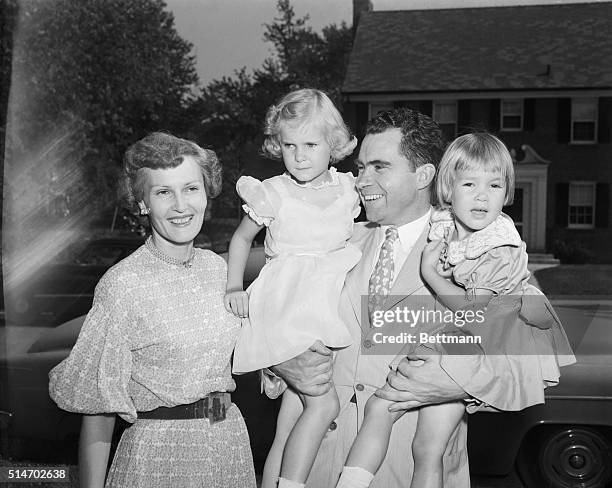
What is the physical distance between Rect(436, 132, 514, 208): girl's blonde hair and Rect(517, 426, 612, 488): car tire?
155 centimetres

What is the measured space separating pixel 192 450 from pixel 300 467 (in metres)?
0.30

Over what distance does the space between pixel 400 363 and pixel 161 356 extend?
651 mm

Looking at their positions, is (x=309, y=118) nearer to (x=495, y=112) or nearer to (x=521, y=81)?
(x=495, y=112)

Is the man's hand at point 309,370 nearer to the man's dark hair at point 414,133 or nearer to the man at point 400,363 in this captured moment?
the man at point 400,363

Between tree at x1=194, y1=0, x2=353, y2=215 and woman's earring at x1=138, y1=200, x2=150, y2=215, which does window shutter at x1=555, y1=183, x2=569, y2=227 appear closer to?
tree at x1=194, y1=0, x2=353, y2=215

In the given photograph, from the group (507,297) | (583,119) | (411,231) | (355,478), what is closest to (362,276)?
(411,231)

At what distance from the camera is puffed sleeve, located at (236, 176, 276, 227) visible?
2100mm

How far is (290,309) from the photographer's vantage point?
205 centimetres

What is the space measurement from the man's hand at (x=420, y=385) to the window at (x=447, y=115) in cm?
105

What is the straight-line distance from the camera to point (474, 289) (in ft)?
6.37

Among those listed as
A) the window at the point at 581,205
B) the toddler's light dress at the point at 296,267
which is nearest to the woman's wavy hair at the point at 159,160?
the toddler's light dress at the point at 296,267

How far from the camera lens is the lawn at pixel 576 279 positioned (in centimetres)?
309

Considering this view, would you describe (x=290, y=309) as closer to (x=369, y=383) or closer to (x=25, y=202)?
(x=369, y=383)

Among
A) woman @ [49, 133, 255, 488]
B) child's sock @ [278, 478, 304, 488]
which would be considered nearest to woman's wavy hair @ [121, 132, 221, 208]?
woman @ [49, 133, 255, 488]
